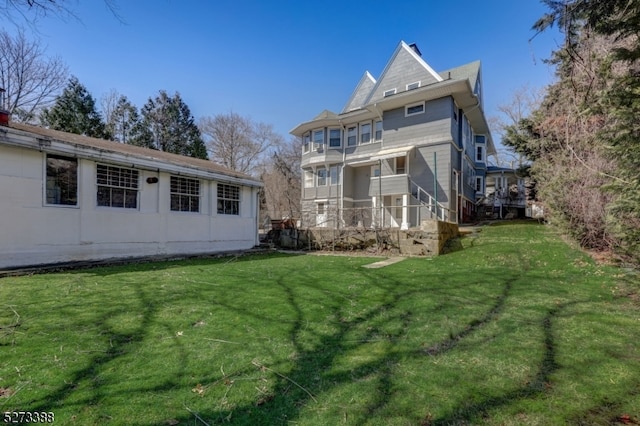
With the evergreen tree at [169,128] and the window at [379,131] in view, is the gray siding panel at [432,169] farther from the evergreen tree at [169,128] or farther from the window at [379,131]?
the evergreen tree at [169,128]

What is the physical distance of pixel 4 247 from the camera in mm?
7375

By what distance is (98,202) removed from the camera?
909cm

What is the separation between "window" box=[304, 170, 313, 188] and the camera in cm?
2183

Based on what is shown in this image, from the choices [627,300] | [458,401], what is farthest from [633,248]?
[458,401]

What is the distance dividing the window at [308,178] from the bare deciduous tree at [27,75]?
1883 cm

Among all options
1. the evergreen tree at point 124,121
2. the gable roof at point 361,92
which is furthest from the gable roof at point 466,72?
the evergreen tree at point 124,121

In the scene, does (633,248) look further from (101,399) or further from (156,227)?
(156,227)

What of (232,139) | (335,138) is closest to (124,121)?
(232,139)

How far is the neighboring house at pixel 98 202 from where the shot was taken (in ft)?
24.8

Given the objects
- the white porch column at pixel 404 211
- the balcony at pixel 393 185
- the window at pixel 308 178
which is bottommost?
the white porch column at pixel 404 211

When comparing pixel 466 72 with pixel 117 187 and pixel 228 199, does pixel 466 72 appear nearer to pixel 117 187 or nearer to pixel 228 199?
pixel 228 199

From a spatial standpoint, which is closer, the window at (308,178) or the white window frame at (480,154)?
the window at (308,178)

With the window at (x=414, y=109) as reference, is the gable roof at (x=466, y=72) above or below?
above

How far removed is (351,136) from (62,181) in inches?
610
